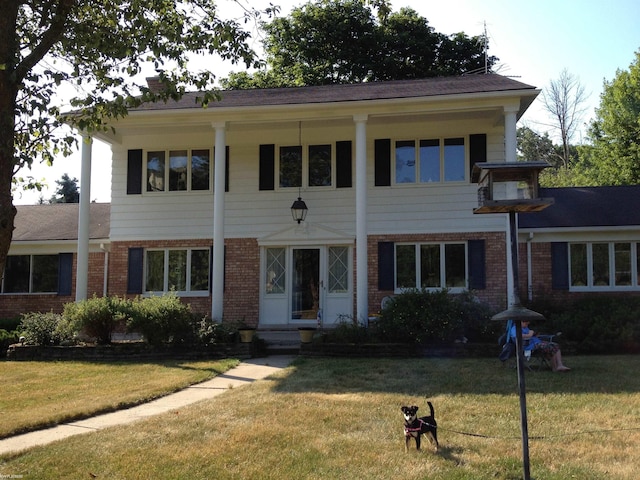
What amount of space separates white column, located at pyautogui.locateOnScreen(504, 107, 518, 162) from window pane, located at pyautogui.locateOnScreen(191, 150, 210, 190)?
7.91 m

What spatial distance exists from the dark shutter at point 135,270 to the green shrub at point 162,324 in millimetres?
3637

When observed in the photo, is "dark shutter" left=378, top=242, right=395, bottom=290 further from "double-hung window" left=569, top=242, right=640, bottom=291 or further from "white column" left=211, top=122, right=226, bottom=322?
"double-hung window" left=569, top=242, right=640, bottom=291

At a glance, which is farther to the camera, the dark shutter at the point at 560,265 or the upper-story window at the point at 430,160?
the upper-story window at the point at 430,160

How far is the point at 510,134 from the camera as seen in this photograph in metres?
13.7

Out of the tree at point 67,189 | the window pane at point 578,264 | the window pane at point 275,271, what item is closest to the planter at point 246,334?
the window pane at point 275,271

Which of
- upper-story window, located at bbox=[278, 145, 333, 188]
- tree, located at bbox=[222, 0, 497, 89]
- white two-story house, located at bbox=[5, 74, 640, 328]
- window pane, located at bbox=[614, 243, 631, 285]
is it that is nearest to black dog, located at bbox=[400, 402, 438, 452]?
white two-story house, located at bbox=[5, 74, 640, 328]

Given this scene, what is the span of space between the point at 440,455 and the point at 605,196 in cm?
1386

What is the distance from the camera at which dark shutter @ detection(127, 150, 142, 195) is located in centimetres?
→ 1686

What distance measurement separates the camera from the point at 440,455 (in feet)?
17.5

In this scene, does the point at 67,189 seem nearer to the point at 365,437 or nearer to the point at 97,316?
the point at 97,316

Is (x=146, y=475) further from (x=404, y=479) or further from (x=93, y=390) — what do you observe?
(x=93, y=390)

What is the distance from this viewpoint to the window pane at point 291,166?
54.0ft

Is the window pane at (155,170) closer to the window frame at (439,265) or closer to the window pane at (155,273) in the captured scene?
the window pane at (155,273)

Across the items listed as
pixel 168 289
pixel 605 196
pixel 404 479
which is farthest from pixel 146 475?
pixel 605 196
